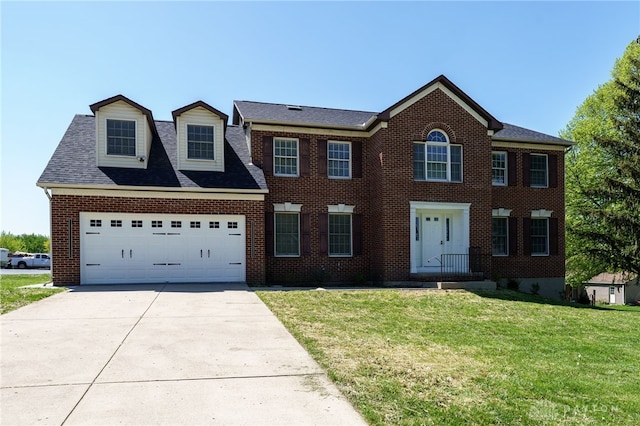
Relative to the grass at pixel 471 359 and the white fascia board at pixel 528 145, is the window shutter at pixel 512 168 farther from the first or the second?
the grass at pixel 471 359

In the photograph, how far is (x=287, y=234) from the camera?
1714 centimetres

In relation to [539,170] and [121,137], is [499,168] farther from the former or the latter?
[121,137]

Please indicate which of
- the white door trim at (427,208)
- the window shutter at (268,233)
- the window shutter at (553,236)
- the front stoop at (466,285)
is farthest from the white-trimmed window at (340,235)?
the window shutter at (553,236)

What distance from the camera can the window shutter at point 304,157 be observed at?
56.5ft

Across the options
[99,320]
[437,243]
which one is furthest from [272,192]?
[99,320]

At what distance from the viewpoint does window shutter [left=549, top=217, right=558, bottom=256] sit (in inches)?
769

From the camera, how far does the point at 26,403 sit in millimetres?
4418

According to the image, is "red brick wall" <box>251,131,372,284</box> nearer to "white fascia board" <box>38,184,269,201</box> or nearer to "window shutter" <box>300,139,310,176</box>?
"window shutter" <box>300,139,310,176</box>

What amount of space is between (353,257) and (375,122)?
524 cm

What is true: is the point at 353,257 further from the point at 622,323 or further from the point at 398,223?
the point at 622,323

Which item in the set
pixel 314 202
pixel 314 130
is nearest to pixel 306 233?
pixel 314 202

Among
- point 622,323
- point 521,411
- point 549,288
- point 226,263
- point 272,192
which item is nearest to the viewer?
point 521,411

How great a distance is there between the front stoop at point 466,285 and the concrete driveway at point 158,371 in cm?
757

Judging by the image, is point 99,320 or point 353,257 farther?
point 353,257
